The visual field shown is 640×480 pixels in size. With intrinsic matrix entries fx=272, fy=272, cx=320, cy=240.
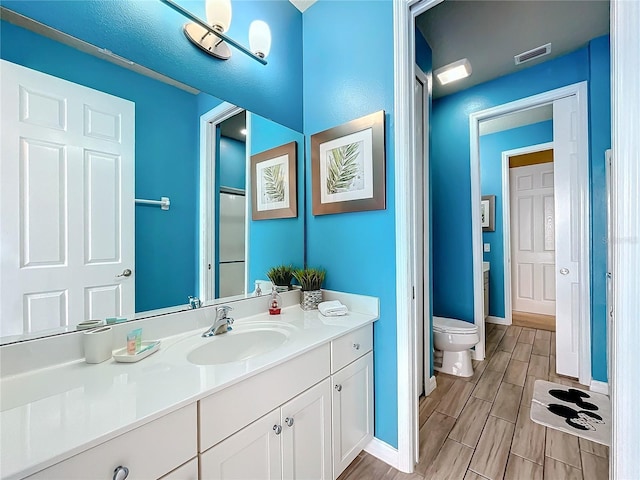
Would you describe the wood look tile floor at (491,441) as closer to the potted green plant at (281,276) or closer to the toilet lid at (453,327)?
the toilet lid at (453,327)

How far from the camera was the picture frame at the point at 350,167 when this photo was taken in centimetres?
145

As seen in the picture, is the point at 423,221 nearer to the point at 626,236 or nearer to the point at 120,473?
the point at 626,236

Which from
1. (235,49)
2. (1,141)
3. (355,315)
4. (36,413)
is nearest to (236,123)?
(235,49)

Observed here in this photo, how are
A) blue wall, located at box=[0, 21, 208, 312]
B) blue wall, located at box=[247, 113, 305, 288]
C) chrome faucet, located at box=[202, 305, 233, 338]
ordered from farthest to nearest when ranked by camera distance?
blue wall, located at box=[247, 113, 305, 288] → chrome faucet, located at box=[202, 305, 233, 338] → blue wall, located at box=[0, 21, 208, 312]

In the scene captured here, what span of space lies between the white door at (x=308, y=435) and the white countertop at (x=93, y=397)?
23cm

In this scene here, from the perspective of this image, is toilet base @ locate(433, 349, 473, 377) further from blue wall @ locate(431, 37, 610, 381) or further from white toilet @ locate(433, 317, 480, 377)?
blue wall @ locate(431, 37, 610, 381)

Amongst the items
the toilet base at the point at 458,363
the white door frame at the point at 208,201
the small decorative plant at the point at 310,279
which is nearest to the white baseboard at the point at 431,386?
the toilet base at the point at 458,363

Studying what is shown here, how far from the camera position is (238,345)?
1.28m

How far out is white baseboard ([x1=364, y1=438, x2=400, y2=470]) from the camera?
141cm

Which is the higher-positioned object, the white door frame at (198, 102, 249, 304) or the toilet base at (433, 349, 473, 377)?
the white door frame at (198, 102, 249, 304)

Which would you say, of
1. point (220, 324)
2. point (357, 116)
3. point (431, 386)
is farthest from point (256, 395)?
point (431, 386)

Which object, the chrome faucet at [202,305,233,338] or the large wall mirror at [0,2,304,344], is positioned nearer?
the large wall mirror at [0,2,304,344]

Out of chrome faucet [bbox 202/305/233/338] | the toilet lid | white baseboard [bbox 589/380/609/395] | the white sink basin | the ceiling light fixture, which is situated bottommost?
white baseboard [bbox 589/380/609/395]

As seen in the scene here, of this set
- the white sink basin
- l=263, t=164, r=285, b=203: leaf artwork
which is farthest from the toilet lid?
l=263, t=164, r=285, b=203: leaf artwork
